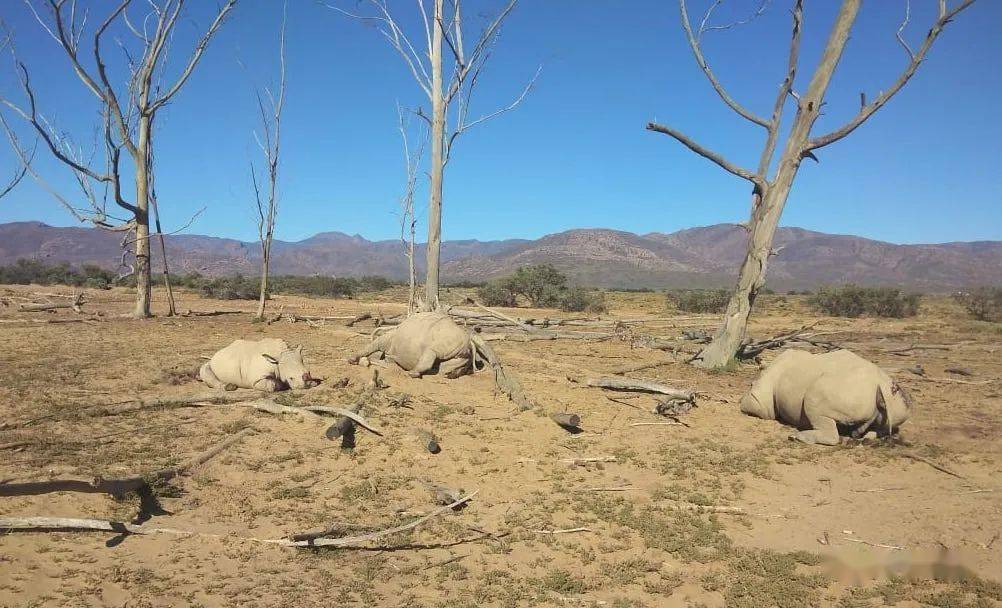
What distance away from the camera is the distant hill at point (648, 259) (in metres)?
94.0

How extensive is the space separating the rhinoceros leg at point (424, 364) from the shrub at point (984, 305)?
2649 cm

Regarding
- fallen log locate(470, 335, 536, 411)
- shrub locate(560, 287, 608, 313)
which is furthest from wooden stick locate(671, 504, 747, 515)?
shrub locate(560, 287, 608, 313)

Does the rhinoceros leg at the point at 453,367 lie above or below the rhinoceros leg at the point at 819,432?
above

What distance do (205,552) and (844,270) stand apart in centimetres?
12262

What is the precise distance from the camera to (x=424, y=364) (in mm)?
9586

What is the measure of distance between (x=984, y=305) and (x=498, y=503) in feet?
98.1

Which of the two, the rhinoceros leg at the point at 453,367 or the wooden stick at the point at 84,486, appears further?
the rhinoceros leg at the point at 453,367

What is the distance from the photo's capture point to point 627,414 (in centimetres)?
824

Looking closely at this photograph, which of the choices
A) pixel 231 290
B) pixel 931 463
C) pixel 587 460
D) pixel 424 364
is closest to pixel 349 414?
pixel 587 460

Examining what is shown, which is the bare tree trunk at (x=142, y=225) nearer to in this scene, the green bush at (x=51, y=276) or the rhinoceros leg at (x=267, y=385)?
the rhinoceros leg at (x=267, y=385)

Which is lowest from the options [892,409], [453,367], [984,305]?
[453,367]

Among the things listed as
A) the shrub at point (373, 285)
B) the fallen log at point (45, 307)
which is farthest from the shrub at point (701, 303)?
the shrub at point (373, 285)

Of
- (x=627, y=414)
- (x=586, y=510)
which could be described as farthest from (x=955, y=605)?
(x=627, y=414)

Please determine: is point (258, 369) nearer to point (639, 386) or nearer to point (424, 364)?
point (424, 364)
